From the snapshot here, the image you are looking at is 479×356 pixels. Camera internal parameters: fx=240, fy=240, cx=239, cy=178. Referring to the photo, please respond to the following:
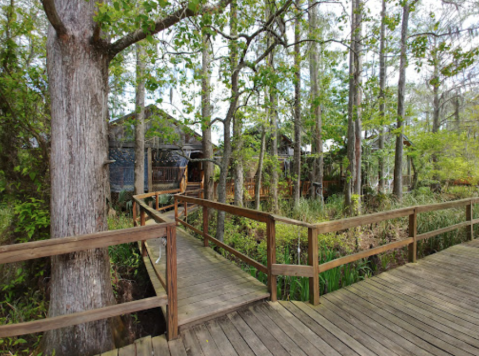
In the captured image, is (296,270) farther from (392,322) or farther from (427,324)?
(427,324)

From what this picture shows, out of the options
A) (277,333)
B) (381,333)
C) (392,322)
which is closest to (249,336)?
(277,333)

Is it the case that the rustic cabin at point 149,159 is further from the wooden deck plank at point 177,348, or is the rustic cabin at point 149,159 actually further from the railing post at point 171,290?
the wooden deck plank at point 177,348

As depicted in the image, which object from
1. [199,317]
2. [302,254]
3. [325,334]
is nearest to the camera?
[325,334]

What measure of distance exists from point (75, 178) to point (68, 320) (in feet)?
4.62

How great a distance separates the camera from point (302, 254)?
20.2 ft

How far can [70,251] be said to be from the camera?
2045 millimetres

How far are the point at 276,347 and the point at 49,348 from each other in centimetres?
241

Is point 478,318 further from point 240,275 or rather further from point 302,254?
point 302,254

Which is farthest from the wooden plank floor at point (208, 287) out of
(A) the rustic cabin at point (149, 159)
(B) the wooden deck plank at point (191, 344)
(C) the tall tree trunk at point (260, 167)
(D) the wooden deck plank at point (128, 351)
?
(A) the rustic cabin at point (149, 159)

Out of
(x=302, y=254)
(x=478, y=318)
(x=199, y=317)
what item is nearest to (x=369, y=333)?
(x=478, y=318)

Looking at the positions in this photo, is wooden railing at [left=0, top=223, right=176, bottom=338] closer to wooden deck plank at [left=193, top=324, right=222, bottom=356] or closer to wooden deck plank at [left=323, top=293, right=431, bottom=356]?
wooden deck plank at [left=193, top=324, right=222, bottom=356]

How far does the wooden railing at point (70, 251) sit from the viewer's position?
190 cm

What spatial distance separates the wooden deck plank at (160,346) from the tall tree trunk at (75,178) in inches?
30.0

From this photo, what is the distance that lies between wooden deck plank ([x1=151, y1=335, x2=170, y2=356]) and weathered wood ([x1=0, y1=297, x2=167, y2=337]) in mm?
385
